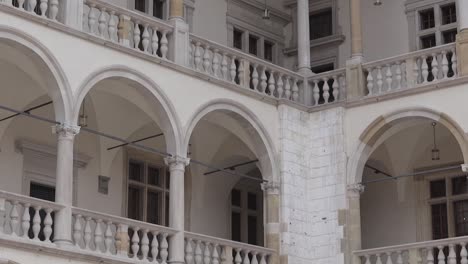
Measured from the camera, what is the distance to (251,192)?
66.0ft

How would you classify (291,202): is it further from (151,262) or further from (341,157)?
(151,262)

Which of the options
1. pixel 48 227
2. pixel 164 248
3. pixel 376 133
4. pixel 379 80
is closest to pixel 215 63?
pixel 379 80

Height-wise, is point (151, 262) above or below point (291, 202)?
below

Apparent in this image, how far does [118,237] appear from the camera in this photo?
49.1 ft

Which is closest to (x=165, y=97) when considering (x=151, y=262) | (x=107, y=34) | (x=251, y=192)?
(x=107, y=34)

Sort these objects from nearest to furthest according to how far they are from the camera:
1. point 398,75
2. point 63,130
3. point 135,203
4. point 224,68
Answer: point 63,130 < point 224,68 < point 398,75 < point 135,203

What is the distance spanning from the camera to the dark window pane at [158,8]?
18.8 meters

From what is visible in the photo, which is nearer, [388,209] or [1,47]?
[1,47]

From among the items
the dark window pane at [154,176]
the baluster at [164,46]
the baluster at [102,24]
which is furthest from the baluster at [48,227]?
the dark window pane at [154,176]

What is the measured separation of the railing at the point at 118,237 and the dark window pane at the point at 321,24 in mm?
5905

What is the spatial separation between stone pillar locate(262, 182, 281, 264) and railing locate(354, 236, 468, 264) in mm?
1107

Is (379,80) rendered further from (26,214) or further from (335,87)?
(26,214)

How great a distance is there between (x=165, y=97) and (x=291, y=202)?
259 cm

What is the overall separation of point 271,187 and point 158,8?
3.62m
